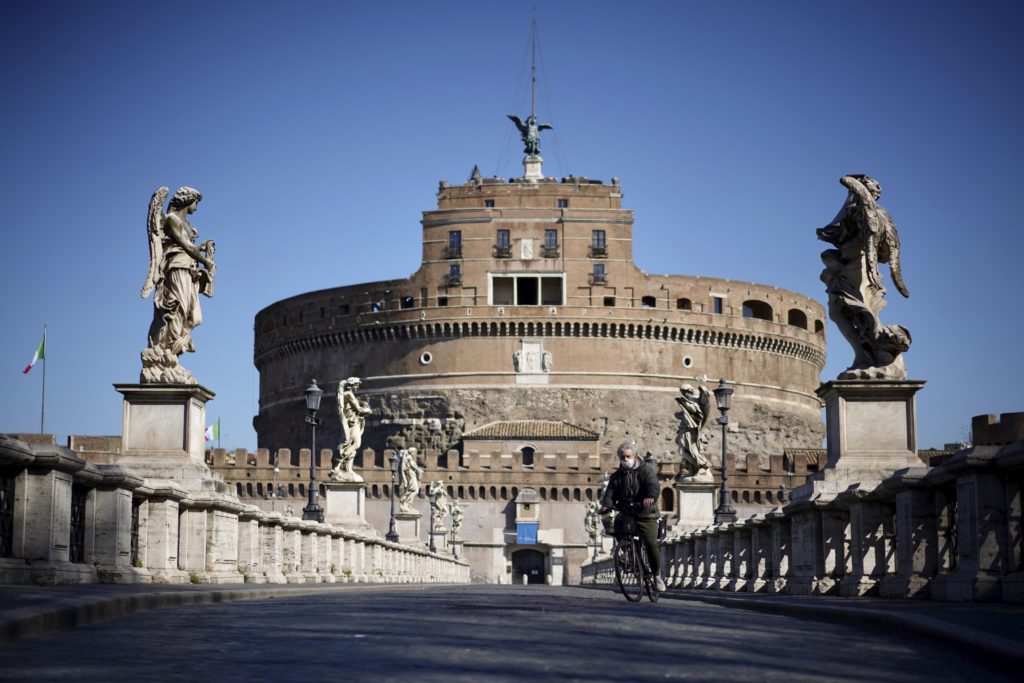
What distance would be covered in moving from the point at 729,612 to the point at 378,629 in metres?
3.76

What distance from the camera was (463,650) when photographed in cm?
613

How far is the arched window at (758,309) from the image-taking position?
8912 cm

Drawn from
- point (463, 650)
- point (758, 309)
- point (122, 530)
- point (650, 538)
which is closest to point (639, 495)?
point (650, 538)

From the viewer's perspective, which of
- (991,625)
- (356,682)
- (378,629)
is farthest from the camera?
(378,629)

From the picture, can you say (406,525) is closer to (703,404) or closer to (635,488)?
(703,404)

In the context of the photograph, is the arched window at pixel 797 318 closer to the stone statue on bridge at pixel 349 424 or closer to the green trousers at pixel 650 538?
the stone statue on bridge at pixel 349 424

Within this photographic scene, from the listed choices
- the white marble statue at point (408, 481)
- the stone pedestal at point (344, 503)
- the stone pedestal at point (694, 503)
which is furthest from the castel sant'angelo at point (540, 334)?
the stone pedestal at point (694, 503)

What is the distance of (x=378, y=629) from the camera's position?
23.9 feet

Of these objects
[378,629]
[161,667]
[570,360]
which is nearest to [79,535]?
[378,629]

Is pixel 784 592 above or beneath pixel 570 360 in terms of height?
beneath

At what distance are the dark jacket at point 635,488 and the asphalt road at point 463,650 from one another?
11.9 ft

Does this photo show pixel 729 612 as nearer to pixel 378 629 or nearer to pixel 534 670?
pixel 378 629

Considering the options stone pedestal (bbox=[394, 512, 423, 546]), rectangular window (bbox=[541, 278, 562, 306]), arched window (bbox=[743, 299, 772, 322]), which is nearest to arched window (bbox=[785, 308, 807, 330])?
arched window (bbox=[743, 299, 772, 322])

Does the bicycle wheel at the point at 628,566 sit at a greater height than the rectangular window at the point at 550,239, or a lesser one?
lesser
